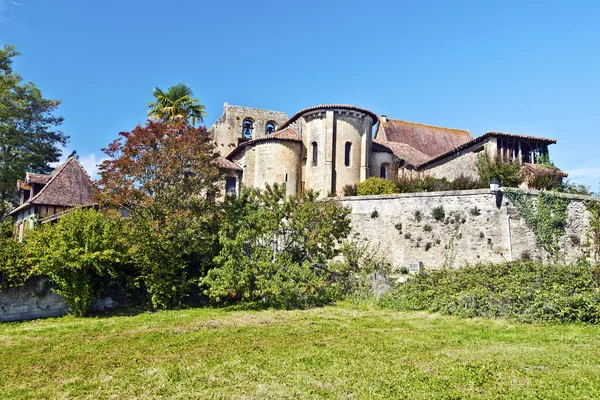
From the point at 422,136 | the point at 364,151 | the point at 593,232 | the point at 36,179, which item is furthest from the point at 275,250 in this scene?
the point at 422,136

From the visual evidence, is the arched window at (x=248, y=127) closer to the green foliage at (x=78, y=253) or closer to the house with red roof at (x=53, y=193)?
the house with red roof at (x=53, y=193)

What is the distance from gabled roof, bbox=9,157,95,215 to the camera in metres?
26.1

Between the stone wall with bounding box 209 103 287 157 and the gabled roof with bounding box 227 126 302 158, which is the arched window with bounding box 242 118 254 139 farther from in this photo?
the gabled roof with bounding box 227 126 302 158

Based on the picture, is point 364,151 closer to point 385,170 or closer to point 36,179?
point 385,170

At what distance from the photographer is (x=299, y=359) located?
895cm

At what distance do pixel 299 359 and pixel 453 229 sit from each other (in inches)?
566

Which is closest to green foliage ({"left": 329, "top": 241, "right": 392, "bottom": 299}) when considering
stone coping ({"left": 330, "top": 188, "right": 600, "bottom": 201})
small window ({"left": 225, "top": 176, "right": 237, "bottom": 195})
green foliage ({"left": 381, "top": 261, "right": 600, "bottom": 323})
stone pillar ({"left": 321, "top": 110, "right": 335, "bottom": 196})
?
green foliage ({"left": 381, "top": 261, "right": 600, "bottom": 323})

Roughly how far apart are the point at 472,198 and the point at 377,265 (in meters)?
5.78

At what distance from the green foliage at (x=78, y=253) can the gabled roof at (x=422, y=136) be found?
27.6 meters

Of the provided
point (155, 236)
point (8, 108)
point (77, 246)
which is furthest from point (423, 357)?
point (8, 108)

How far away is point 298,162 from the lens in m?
30.7

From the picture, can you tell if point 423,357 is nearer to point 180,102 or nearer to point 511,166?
point 511,166

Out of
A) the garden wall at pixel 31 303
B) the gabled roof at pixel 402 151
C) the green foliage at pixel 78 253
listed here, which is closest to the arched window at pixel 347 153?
the gabled roof at pixel 402 151

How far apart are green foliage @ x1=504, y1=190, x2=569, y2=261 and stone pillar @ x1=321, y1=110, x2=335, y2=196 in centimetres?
1174
